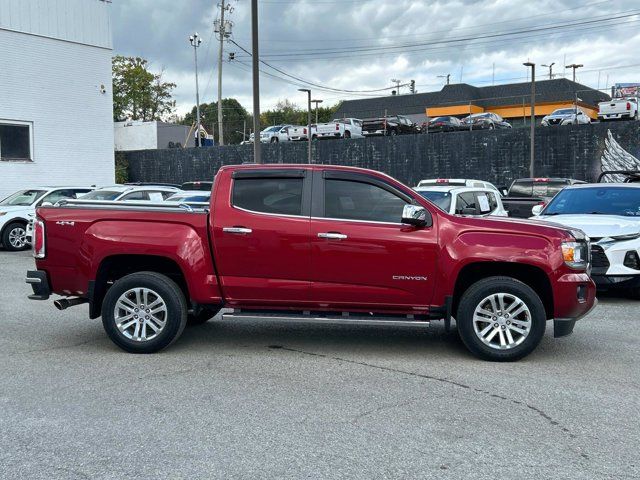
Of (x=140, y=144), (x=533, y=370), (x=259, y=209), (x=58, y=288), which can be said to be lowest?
(x=533, y=370)

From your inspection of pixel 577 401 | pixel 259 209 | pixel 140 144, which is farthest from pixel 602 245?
pixel 140 144

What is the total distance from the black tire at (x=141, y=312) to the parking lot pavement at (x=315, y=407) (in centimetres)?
A: 16

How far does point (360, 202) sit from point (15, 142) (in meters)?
22.7

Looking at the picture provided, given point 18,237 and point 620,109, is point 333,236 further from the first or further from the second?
point 620,109

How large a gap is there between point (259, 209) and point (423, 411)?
108 inches

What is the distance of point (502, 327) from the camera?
21.2ft

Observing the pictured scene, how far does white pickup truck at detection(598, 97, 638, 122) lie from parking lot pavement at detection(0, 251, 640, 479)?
3032cm

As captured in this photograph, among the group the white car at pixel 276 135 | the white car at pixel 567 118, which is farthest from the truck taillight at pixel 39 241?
the white car at pixel 276 135

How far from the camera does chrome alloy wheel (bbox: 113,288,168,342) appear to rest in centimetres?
673

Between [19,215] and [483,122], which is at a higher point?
[483,122]

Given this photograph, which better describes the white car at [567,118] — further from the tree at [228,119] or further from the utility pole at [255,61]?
the tree at [228,119]

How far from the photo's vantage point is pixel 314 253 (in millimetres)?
6543

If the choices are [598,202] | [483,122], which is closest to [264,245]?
[598,202]

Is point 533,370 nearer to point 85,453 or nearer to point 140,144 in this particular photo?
point 85,453
